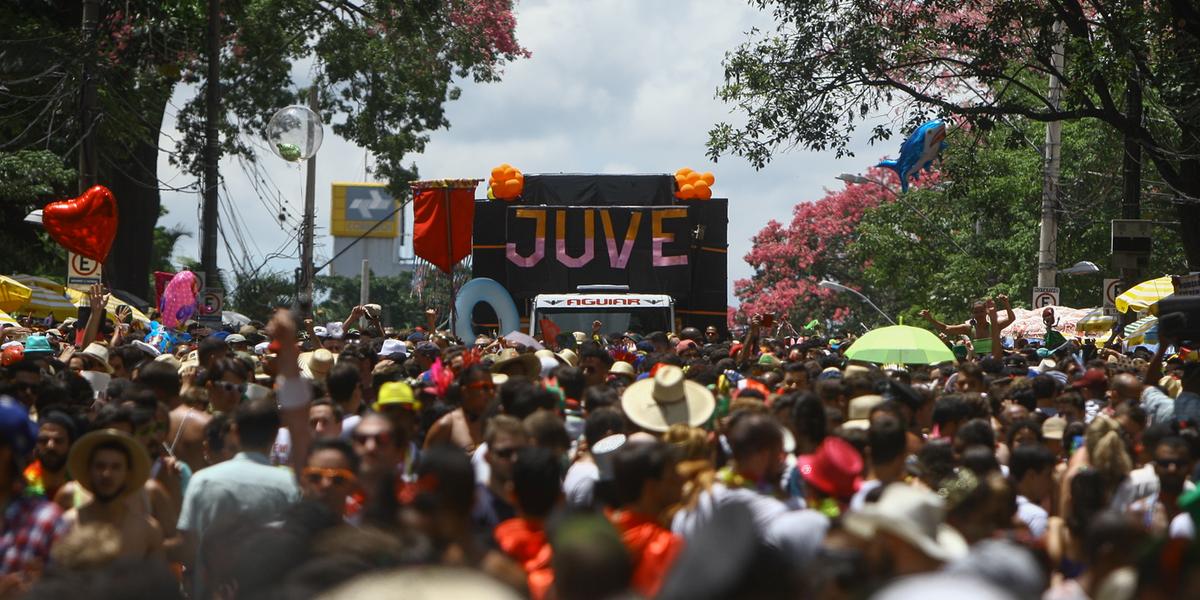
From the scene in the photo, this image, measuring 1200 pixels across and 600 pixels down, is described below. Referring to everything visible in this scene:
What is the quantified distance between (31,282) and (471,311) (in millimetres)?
10220

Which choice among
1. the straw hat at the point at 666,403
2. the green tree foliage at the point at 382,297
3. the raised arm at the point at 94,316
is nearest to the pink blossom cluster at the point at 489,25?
the raised arm at the point at 94,316

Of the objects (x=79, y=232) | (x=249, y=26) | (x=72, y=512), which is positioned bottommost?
(x=72, y=512)

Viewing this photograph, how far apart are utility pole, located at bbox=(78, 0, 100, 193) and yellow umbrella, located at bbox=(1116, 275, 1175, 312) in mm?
13336

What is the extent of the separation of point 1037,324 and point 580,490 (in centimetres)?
1884

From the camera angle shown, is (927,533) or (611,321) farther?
(611,321)

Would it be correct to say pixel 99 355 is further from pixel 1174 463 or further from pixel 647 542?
pixel 1174 463

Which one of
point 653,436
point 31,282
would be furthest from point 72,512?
point 31,282

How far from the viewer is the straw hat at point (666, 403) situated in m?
7.66

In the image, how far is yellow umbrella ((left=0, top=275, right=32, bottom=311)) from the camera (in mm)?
23766

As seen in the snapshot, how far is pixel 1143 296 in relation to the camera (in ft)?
65.7

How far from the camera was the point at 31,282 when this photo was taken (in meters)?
26.9

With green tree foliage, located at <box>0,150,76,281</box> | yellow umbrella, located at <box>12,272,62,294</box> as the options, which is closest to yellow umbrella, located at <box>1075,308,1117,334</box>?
green tree foliage, located at <box>0,150,76,281</box>

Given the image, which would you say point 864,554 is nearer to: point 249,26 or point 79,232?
point 79,232

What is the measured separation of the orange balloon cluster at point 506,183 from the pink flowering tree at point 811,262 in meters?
Answer: 35.7
